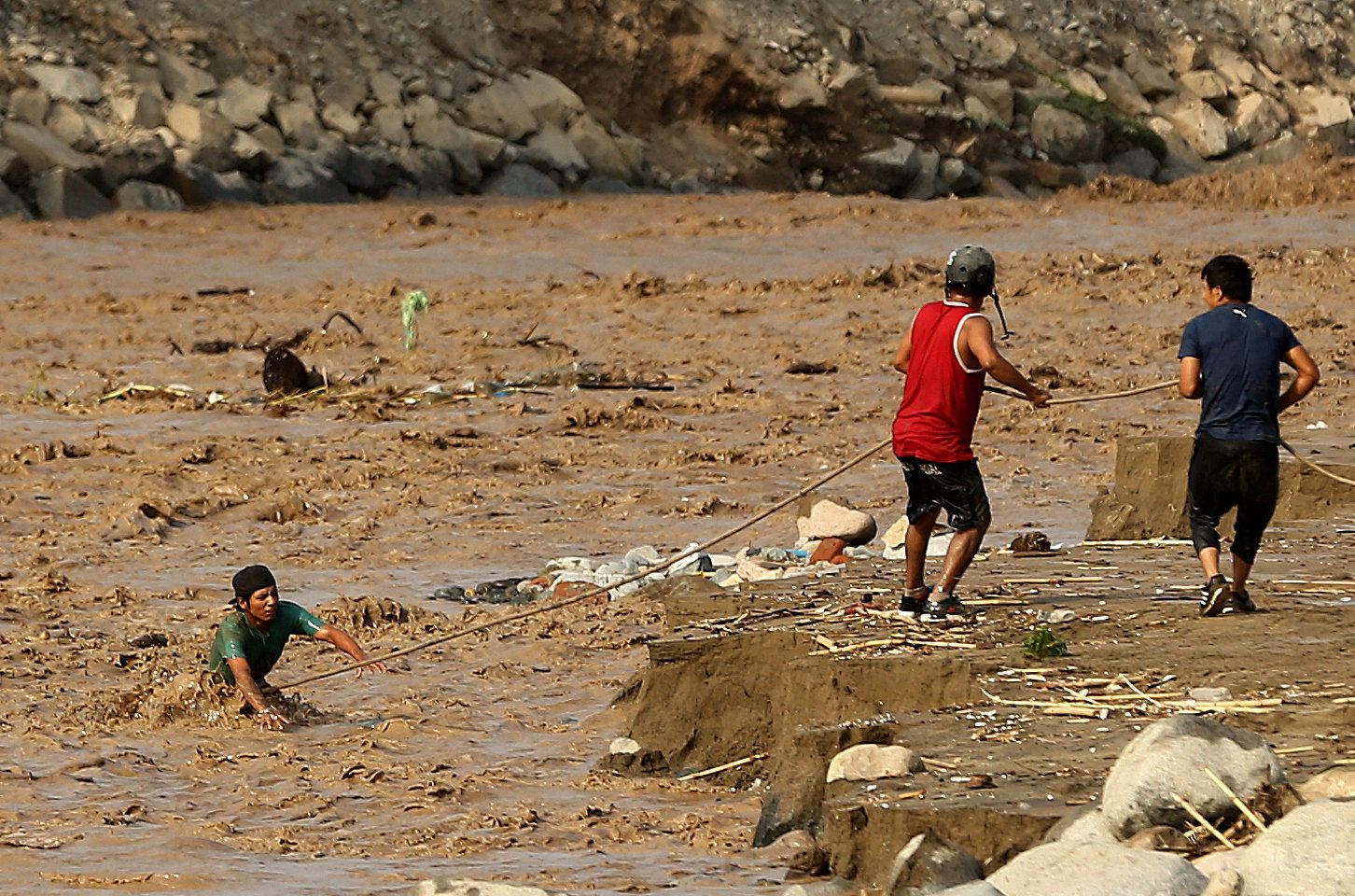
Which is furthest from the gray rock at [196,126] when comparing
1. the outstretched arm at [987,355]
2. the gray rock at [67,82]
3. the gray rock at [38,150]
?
the outstretched arm at [987,355]

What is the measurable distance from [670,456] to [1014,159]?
15236 millimetres

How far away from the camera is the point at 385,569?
10.3 metres

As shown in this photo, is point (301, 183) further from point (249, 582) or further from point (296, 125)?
point (249, 582)

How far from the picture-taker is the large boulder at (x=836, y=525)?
981 centimetres

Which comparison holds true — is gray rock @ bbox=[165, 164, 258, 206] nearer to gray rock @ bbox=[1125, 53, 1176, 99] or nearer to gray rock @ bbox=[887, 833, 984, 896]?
gray rock @ bbox=[1125, 53, 1176, 99]

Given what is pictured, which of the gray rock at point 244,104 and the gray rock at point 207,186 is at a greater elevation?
the gray rock at point 244,104

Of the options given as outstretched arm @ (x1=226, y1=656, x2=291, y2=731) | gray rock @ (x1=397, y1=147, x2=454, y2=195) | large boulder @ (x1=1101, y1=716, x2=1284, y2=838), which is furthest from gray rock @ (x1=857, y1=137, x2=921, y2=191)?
large boulder @ (x1=1101, y1=716, x2=1284, y2=838)

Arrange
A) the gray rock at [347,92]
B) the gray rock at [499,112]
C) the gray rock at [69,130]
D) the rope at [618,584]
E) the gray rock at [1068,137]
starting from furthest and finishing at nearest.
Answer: the gray rock at [1068,137]
the gray rock at [499,112]
the gray rock at [347,92]
the gray rock at [69,130]
the rope at [618,584]

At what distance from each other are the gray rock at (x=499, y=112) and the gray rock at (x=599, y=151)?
51 cm

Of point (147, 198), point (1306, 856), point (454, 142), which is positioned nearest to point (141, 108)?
point (147, 198)

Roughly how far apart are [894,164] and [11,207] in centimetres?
1032

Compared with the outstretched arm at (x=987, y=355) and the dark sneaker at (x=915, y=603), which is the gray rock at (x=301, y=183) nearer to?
the dark sneaker at (x=915, y=603)

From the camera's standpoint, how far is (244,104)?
21734 millimetres

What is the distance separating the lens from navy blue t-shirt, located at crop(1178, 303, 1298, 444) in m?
6.44
